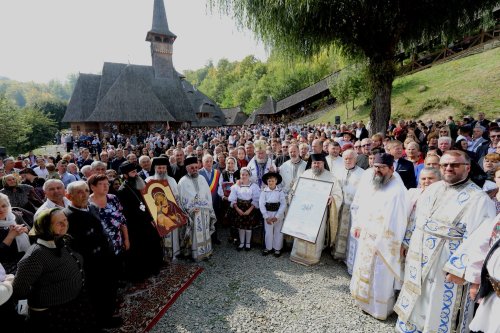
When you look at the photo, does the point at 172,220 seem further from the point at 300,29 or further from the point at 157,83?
the point at 157,83

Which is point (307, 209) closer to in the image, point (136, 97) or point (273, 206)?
point (273, 206)

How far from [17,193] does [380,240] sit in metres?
6.10

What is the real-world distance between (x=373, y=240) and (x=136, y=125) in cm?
3429

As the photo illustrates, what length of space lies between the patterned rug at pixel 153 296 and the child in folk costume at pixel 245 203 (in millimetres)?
1289

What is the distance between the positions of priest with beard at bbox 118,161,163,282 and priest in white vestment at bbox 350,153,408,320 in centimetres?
349

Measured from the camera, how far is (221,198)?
23.5ft

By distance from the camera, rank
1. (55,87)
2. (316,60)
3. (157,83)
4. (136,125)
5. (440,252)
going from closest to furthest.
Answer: (440,252), (316,60), (136,125), (157,83), (55,87)

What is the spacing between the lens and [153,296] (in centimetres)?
464

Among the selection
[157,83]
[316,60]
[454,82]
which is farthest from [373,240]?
[157,83]

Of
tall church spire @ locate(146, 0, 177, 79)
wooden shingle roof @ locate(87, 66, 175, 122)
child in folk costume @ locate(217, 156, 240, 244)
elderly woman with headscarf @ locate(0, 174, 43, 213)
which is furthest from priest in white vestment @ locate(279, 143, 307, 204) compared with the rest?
tall church spire @ locate(146, 0, 177, 79)

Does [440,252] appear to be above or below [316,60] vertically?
below

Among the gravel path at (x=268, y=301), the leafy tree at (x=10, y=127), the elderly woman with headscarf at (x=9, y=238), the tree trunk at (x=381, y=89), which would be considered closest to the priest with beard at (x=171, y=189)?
the gravel path at (x=268, y=301)

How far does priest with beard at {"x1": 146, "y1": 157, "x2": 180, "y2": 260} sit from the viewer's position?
558cm

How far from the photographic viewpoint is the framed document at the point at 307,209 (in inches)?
204
